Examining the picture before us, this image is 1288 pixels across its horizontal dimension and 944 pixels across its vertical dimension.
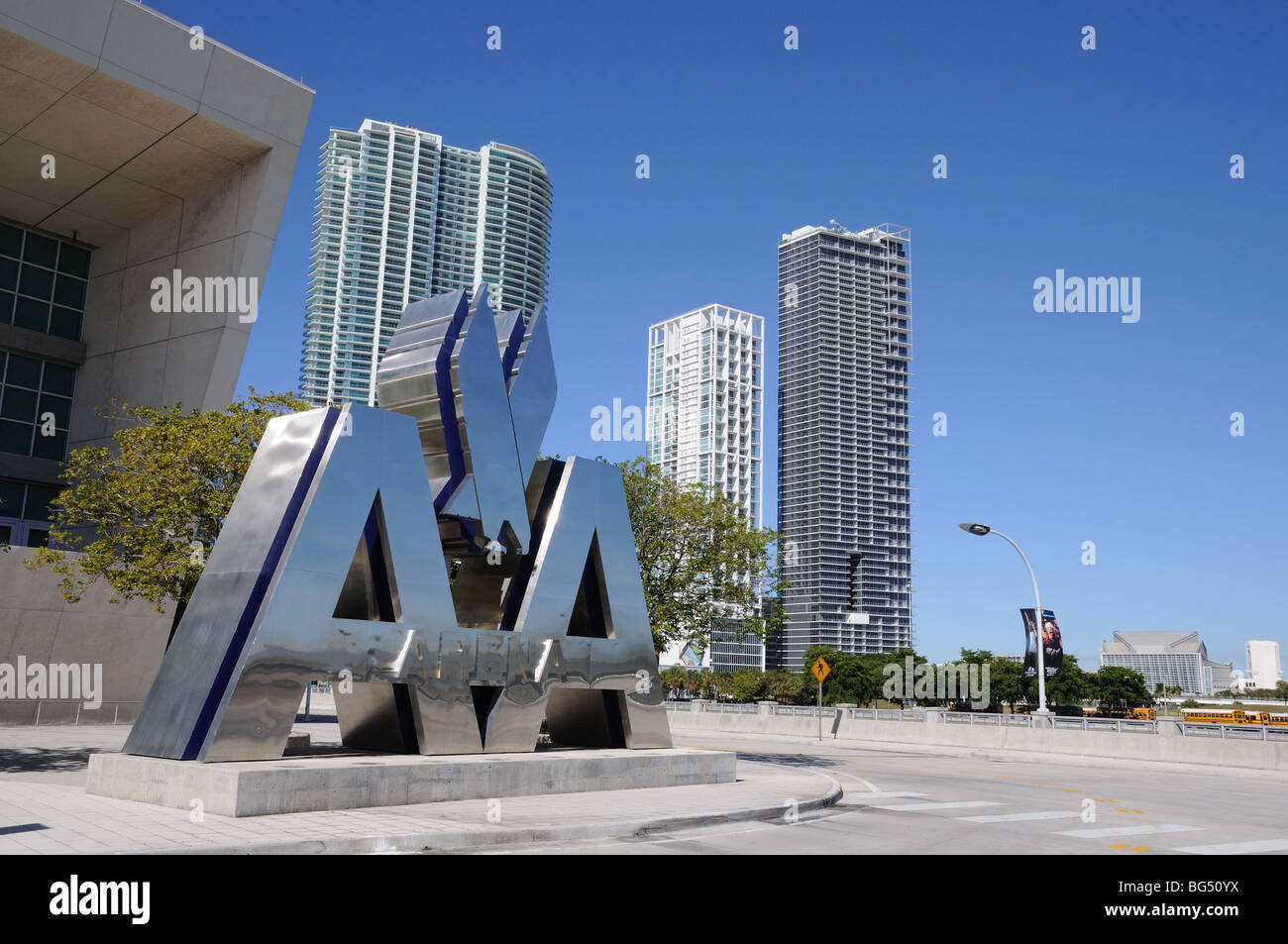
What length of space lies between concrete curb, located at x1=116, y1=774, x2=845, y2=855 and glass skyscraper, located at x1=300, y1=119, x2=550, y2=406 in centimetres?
16417

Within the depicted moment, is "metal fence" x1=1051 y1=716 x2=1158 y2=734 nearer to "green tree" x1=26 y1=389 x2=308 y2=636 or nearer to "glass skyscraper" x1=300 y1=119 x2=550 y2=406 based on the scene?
"green tree" x1=26 y1=389 x2=308 y2=636

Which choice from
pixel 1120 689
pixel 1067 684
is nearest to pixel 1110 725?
pixel 1067 684

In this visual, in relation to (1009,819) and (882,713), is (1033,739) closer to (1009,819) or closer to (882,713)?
(882,713)

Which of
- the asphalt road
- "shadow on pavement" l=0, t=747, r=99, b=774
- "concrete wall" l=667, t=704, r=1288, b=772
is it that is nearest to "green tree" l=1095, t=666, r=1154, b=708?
"concrete wall" l=667, t=704, r=1288, b=772

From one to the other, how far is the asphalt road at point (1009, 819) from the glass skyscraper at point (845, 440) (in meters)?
154

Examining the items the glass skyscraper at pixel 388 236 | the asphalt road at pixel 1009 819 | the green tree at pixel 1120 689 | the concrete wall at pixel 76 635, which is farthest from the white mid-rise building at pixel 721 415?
the asphalt road at pixel 1009 819

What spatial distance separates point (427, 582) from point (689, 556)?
48.9ft

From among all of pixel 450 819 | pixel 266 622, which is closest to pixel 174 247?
pixel 266 622

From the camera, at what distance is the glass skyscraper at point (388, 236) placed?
173625 millimetres

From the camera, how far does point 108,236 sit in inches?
1443

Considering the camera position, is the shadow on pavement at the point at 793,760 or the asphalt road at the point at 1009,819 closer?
the asphalt road at the point at 1009,819

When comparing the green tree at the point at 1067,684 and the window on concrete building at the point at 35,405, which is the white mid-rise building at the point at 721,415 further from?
the window on concrete building at the point at 35,405

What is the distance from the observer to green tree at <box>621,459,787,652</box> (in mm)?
27656
